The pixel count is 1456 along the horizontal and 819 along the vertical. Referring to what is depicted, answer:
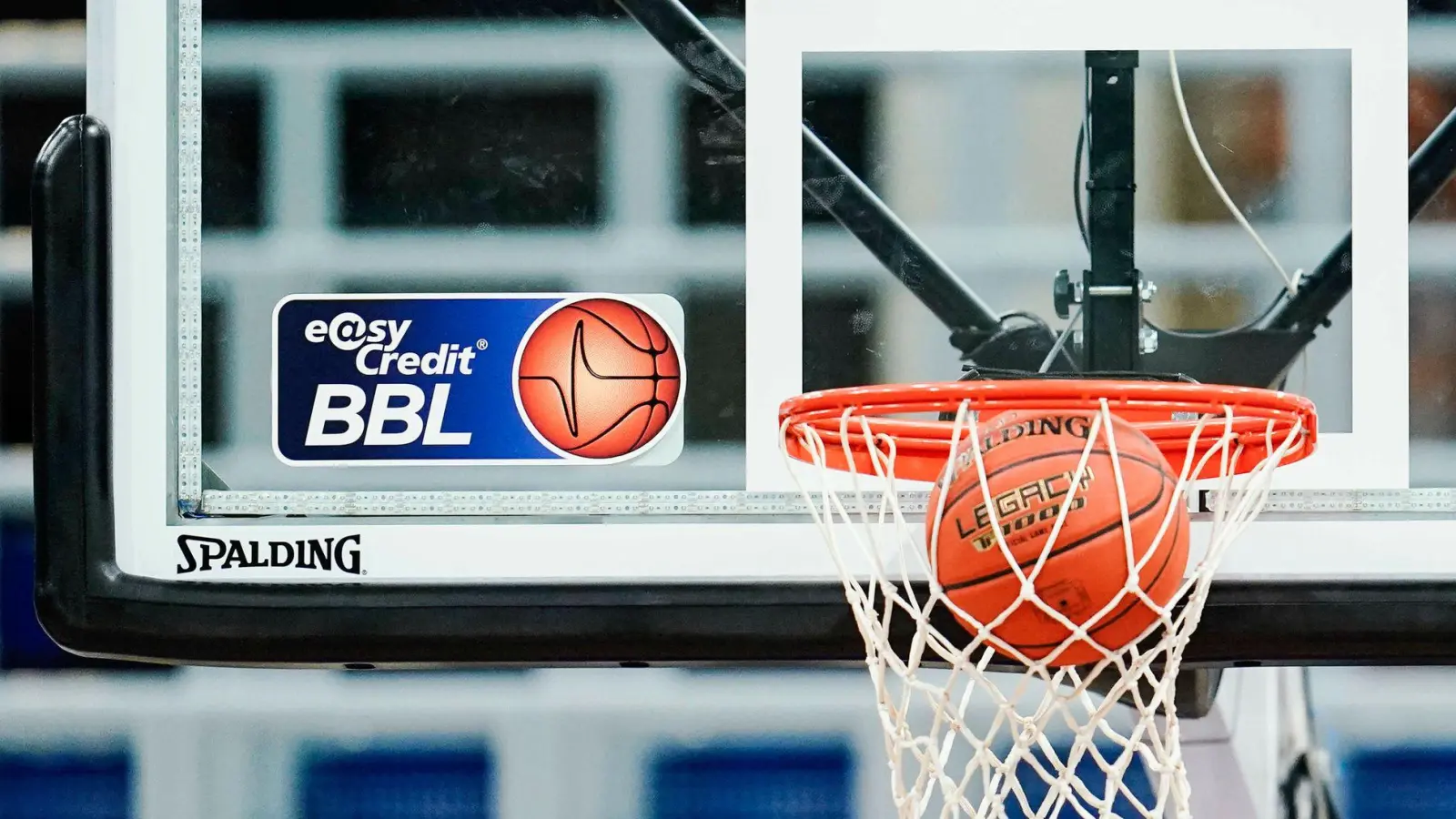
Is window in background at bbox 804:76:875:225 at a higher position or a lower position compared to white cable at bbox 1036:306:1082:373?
higher

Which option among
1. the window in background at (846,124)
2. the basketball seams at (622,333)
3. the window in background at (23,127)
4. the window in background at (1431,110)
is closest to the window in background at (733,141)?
the window in background at (846,124)

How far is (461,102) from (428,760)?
1.35 m

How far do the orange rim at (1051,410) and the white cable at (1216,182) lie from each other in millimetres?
203

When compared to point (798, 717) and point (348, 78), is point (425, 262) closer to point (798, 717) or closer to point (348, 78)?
point (348, 78)

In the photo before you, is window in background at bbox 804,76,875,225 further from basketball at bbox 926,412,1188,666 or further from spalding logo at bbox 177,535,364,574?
spalding logo at bbox 177,535,364,574

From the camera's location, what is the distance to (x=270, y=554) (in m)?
1.24

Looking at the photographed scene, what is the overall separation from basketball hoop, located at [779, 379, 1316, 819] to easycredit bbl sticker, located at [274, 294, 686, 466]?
0.61 ft

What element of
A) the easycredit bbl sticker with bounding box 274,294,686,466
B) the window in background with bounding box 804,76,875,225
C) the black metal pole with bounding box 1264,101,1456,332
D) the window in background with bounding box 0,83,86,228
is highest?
the window in background with bounding box 0,83,86,228

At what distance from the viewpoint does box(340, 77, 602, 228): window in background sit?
1.28m

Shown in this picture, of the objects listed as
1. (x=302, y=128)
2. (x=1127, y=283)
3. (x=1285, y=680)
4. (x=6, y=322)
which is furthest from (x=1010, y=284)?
(x=6, y=322)

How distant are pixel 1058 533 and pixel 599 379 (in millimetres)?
545

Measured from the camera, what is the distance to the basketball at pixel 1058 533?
2.92 feet

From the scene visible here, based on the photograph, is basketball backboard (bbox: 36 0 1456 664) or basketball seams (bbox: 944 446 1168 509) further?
basketball backboard (bbox: 36 0 1456 664)

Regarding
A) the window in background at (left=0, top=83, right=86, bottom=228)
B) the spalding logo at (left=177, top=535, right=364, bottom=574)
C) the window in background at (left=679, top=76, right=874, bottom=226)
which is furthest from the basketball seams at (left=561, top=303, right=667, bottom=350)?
the window in background at (left=0, top=83, right=86, bottom=228)
